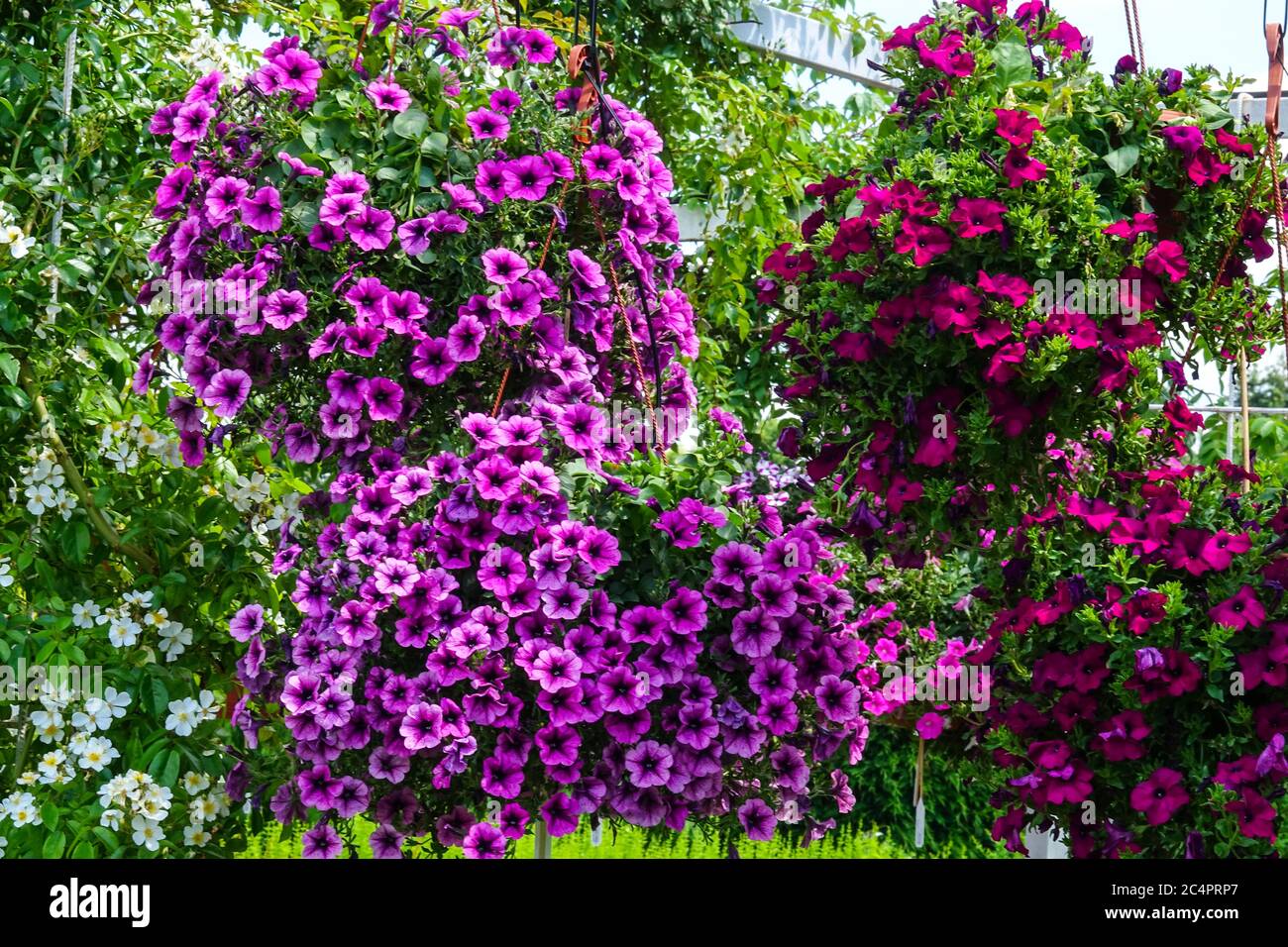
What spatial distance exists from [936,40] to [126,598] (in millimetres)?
1577

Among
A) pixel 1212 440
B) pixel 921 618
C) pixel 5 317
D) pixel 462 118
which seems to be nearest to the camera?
pixel 462 118

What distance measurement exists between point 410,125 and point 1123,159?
961 mm

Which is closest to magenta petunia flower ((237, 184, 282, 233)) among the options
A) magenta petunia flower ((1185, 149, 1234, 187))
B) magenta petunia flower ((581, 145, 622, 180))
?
magenta petunia flower ((581, 145, 622, 180))

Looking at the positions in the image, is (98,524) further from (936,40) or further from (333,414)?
(936,40)

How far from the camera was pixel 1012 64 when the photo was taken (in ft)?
5.71

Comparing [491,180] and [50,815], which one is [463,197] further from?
[50,815]

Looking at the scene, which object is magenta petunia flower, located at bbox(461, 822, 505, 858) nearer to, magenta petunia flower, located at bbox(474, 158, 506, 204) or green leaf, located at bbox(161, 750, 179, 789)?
green leaf, located at bbox(161, 750, 179, 789)

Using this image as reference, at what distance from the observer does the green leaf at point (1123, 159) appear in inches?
66.1

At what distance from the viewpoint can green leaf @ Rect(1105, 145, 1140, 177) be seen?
1678mm

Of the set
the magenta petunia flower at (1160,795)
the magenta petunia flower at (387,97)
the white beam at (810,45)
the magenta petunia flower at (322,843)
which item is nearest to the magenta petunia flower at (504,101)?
the magenta petunia flower at (387,97)

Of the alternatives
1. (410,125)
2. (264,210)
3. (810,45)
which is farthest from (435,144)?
(810,45)

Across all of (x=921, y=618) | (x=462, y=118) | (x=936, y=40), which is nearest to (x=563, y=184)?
(x=462, y=118)

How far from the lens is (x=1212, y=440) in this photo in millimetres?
2512
